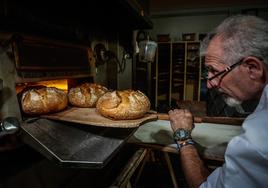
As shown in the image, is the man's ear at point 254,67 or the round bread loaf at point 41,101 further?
the round bread loaf at point 41,101

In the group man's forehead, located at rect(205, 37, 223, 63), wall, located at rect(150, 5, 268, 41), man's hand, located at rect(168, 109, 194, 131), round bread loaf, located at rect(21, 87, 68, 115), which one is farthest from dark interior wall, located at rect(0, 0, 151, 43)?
wall, located at rect(150, 5, 268, 41)

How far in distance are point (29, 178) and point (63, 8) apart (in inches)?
40.4

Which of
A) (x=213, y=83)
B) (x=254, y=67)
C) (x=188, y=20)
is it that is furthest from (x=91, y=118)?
(x=188, y=20)

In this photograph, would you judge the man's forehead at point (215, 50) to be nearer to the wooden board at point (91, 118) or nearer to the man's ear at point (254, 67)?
the man's ear at point (254, 67)

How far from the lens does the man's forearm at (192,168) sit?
1.05 m

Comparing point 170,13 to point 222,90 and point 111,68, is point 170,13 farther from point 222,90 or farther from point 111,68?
point 222,90

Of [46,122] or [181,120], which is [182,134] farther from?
[46,122]

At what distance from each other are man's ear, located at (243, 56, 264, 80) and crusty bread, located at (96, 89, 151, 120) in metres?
0.53

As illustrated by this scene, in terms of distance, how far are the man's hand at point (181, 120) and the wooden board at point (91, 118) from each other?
0.19 meters

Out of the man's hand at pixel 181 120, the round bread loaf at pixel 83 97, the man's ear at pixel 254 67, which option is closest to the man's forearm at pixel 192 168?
the man's hand at pixel 181 120

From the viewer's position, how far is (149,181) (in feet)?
7.55

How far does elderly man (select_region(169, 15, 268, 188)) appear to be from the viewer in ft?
2.48

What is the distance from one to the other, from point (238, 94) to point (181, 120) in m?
0.37

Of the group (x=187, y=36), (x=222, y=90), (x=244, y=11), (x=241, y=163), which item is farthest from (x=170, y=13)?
(x=241, y=163)
